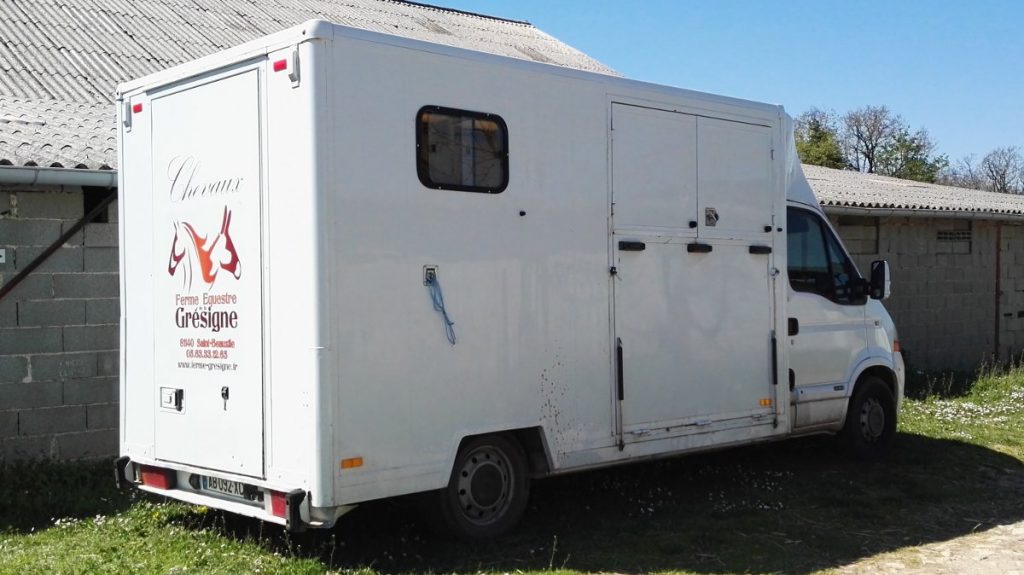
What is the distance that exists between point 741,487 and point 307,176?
Answer: 180 inches

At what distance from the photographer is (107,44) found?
1277 centimetres

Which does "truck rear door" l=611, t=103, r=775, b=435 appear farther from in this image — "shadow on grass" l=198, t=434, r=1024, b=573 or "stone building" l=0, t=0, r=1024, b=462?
"stone building" l=0, t=0, r=1024, b=462

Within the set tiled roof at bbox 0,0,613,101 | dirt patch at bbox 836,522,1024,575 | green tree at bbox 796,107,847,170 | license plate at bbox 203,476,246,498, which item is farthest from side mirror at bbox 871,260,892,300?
green tree at bbox 796,107,847,170

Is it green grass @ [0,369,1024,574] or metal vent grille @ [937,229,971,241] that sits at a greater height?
metal vent grille @ [937,229,971,241]

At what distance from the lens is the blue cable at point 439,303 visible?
644 centimetres

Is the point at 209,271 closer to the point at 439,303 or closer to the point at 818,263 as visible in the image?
the point at 439,303

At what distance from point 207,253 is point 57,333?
2.56 m

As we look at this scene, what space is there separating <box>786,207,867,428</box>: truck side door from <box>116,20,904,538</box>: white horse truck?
542mm

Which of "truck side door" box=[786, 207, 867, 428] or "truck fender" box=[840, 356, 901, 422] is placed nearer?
"truck side door" box=[786, 207, 867, 428]

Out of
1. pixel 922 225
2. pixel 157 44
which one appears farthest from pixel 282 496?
pixel 922 225

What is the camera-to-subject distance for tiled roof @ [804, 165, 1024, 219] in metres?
15.1

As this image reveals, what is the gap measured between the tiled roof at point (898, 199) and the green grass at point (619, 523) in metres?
5.51

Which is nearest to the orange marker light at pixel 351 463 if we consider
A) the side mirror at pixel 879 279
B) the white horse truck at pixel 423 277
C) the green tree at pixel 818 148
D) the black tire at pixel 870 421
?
the white horse truck at pixel 423 277

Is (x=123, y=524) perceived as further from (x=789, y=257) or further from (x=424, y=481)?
(x=789, y=257)
